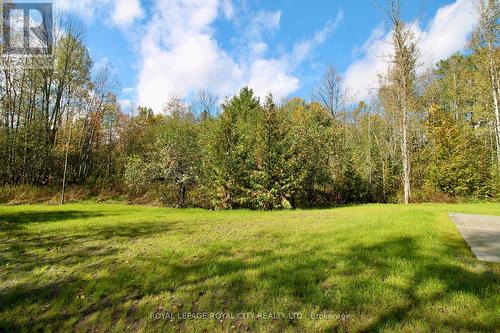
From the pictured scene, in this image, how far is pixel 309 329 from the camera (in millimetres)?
2717

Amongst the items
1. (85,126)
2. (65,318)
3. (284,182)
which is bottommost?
(65,318)

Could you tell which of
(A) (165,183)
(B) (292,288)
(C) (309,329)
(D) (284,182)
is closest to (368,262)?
(B) (292,288)

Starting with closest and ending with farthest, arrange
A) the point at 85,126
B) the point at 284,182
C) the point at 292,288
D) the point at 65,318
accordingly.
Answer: the point at 65,318 → the point at 292,288 → the point at 284,182 → the point at 85,126

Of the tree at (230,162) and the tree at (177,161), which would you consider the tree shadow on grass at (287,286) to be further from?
the tree at (177,161)

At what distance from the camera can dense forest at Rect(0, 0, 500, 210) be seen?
16969 millimetres

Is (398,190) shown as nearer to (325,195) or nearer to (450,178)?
(450,178)

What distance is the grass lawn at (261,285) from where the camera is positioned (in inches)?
113

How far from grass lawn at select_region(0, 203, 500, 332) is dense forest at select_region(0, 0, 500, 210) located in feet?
36.7

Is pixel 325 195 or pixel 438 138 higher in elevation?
pixel 438 138

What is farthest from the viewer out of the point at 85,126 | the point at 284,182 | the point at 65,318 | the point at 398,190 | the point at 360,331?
the point at 85,126

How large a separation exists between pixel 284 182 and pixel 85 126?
21.4m

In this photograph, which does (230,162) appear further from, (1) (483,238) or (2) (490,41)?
(2) (490,41)

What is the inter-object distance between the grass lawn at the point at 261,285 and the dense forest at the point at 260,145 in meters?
11.2

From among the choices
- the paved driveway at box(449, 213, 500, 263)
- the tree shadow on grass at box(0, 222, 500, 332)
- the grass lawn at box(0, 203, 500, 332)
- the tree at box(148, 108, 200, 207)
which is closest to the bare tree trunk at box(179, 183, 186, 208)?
the tree at box(148, 108, 200, 207)
